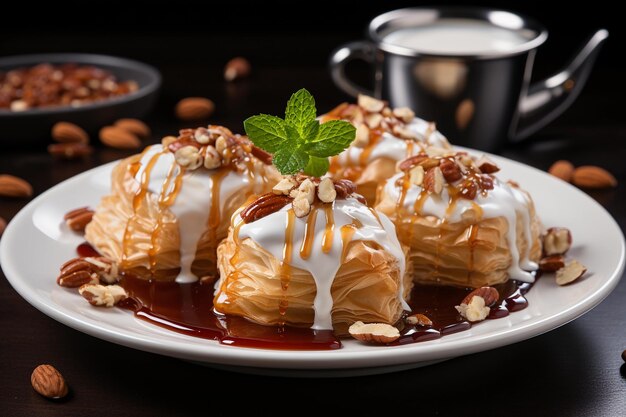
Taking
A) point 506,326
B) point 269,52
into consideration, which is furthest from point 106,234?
point 269,52

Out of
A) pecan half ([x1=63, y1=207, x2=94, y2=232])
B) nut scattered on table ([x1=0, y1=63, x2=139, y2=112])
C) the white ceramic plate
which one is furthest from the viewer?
nut scattered on table ([x1=0, y1=63, x2=139, y2=112])

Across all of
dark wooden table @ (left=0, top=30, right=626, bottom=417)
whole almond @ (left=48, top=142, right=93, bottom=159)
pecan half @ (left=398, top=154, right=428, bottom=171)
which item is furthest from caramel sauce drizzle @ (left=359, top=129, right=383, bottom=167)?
whole almond @ (left=48, top=142, right=93, bottom=159)

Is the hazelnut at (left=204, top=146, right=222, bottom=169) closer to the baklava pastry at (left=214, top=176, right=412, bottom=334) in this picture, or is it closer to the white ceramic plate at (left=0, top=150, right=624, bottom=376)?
the baklava pastry at (left=214, top=176, right=412, bottom=334)

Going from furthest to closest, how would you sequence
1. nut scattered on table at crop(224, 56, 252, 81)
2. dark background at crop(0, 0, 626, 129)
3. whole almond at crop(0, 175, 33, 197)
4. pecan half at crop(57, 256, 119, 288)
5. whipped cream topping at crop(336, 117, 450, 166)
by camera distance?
dark background at crop(0, 0, 626, 129) → nut scattered on table at crop(224, 56, 252, 81) → whole almond at crop(0, 175, 33, 197) → whipped cream topping at crop(336, 117, 450, 166) → pecan half at crop(57, 256, 119, 288)

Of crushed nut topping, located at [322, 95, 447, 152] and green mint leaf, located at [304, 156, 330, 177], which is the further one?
crushed nut topping, located at [322, 95, 447, 152]

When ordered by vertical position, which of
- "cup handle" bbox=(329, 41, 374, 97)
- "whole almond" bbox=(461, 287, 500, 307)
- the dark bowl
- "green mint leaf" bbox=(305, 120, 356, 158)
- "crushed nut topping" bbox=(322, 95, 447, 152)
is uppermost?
"green mint leaf" bbox=(305, 120, 356, 158)

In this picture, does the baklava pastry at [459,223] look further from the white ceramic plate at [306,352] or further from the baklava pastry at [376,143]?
the baklava pastry at [376,143]
